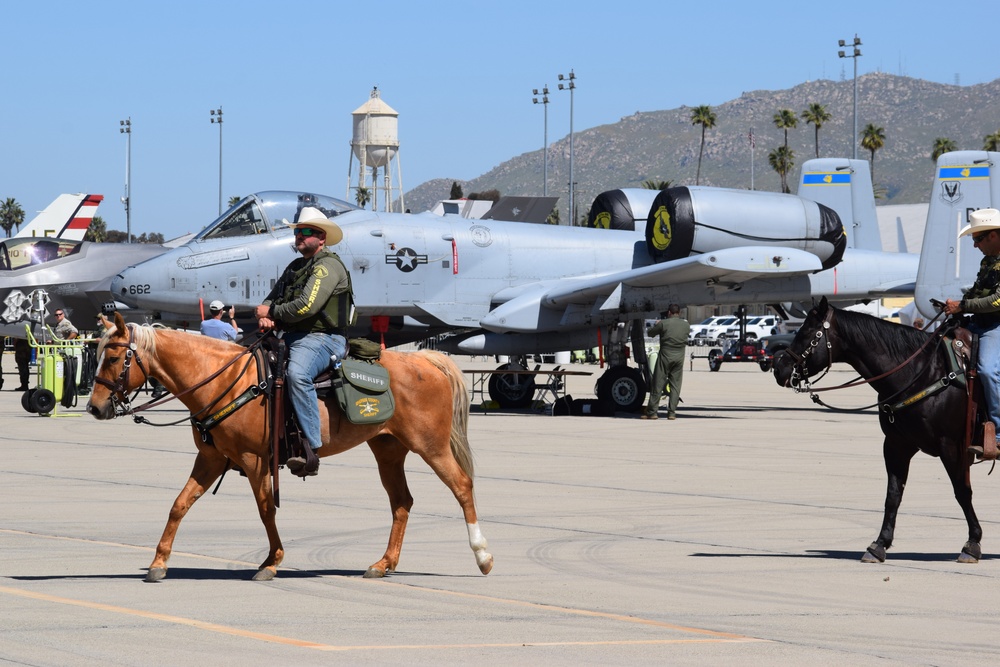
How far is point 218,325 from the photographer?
21031 mm

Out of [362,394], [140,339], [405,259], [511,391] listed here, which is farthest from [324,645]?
[511,391]

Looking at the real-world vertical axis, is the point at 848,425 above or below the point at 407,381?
below

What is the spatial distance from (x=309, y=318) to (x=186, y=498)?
1377 millimetres

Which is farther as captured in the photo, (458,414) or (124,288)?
(124,288)

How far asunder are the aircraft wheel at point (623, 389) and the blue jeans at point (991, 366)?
14.2 meters

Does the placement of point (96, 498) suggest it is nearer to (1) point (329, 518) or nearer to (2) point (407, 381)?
(1) point (329, 518)

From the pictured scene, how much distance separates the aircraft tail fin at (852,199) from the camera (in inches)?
1265

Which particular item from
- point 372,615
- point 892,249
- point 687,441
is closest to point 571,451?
point 687,441

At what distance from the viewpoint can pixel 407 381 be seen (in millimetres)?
8789

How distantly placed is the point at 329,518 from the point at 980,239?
18.6 feet

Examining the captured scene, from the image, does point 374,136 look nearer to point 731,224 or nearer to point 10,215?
point 10,215

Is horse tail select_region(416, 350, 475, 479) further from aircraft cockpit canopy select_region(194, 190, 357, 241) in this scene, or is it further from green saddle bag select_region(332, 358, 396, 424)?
aircraft cockpit canopy select_region(194, 190, 357, 241)

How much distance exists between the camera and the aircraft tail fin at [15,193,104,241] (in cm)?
4559

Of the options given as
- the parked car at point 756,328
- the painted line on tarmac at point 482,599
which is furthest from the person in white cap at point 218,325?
the parked car at point 756,328
